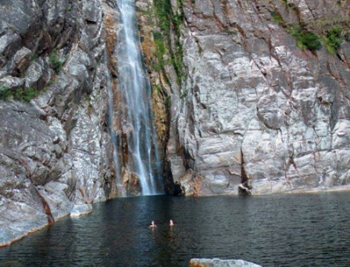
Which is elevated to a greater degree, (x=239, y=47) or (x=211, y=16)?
(x=211, y=16)

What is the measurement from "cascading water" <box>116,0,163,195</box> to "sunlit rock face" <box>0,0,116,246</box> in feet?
16.6

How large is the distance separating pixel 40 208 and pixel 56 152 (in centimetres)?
841

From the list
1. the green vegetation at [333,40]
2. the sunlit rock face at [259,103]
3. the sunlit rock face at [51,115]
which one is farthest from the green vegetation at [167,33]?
the green vegetation at [333,40]

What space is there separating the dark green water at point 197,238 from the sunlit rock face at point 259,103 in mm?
15982

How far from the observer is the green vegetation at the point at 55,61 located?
1833 inches

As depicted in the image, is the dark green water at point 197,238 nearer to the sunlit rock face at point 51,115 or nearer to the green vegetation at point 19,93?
the sunlit rock face at point 51,115

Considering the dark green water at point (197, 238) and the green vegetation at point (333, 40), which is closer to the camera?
the dark green water at point (197, 238)

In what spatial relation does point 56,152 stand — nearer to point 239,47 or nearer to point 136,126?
point 136,126

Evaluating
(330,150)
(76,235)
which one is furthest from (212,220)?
(330,150)

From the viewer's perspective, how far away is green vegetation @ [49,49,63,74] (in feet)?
153

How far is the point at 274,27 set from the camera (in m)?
62.0

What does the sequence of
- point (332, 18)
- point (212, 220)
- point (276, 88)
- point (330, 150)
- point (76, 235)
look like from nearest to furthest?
point (76, 235) → point (212, 220) → point (330, 150) → point (276, 88) → point (332, 18)

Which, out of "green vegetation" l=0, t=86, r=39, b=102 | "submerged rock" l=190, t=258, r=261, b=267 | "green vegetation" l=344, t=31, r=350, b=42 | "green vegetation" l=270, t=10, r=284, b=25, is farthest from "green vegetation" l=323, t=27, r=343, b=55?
"submerged rock" l=190, t=258, r=261, b=267

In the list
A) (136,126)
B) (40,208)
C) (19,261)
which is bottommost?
(19,261)
